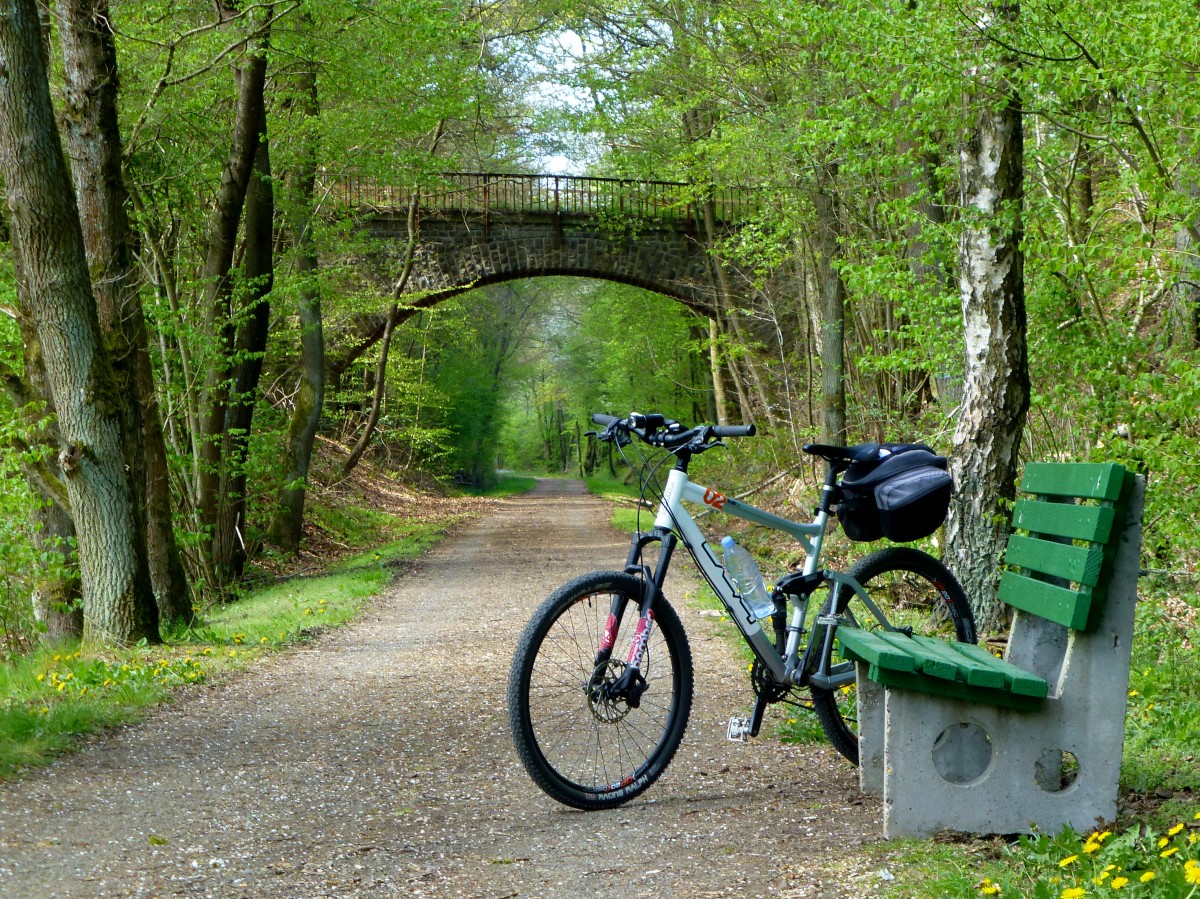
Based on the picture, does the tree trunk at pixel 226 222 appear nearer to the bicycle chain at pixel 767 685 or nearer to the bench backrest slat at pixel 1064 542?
the bicycle chain at pixel 767 685

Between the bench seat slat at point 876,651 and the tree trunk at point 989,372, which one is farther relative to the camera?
the tree trunk at point 989,372

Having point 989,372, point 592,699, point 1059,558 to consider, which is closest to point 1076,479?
point 1059,558

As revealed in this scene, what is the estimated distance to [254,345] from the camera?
13547 mm

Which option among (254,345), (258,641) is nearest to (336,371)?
(254,345)

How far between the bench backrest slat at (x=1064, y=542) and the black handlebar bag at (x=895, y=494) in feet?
0.99

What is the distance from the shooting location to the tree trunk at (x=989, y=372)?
260 inches

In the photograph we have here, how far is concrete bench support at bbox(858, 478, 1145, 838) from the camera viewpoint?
367 cm

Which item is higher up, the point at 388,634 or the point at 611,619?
the point at 611,619

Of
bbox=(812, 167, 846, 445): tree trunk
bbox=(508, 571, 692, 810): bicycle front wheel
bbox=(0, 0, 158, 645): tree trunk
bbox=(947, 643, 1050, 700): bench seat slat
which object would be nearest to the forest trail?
bbox=(508, 571, 692, 810): bicycle front wheel

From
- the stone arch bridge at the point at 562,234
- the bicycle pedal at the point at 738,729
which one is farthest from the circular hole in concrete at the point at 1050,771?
the stone arch bridge at the point at 562,234

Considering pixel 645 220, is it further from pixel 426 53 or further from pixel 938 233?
pixel 938 233

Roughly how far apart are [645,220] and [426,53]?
11192 millimetres

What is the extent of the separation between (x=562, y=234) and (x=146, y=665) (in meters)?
19.0

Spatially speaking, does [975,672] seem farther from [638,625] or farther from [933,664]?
[638,625]
